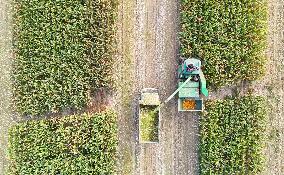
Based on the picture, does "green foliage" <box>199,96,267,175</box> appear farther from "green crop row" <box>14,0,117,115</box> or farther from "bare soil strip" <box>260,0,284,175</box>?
"green crop row" <box>14,0,117,115</box>

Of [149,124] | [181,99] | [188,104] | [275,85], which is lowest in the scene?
[149,124]

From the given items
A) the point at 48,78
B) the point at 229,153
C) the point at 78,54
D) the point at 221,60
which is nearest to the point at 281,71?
the point at 221,60

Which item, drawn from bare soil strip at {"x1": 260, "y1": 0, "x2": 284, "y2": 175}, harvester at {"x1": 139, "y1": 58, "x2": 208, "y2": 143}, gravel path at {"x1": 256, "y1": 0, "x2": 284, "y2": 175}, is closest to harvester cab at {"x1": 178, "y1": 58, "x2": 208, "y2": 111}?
harvester at {"x1": 139, "y1": 58, "x2": 208, "y2": 143}

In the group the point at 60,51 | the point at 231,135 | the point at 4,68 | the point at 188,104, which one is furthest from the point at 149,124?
the point at 4,68

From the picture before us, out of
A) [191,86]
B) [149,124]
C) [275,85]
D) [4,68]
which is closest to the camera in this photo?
[191,86]

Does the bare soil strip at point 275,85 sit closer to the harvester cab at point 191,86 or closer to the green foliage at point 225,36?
the green foliage at point 225,36

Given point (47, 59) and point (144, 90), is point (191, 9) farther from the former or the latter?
point (47, 59)

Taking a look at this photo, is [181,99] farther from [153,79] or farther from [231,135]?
[231,135]
